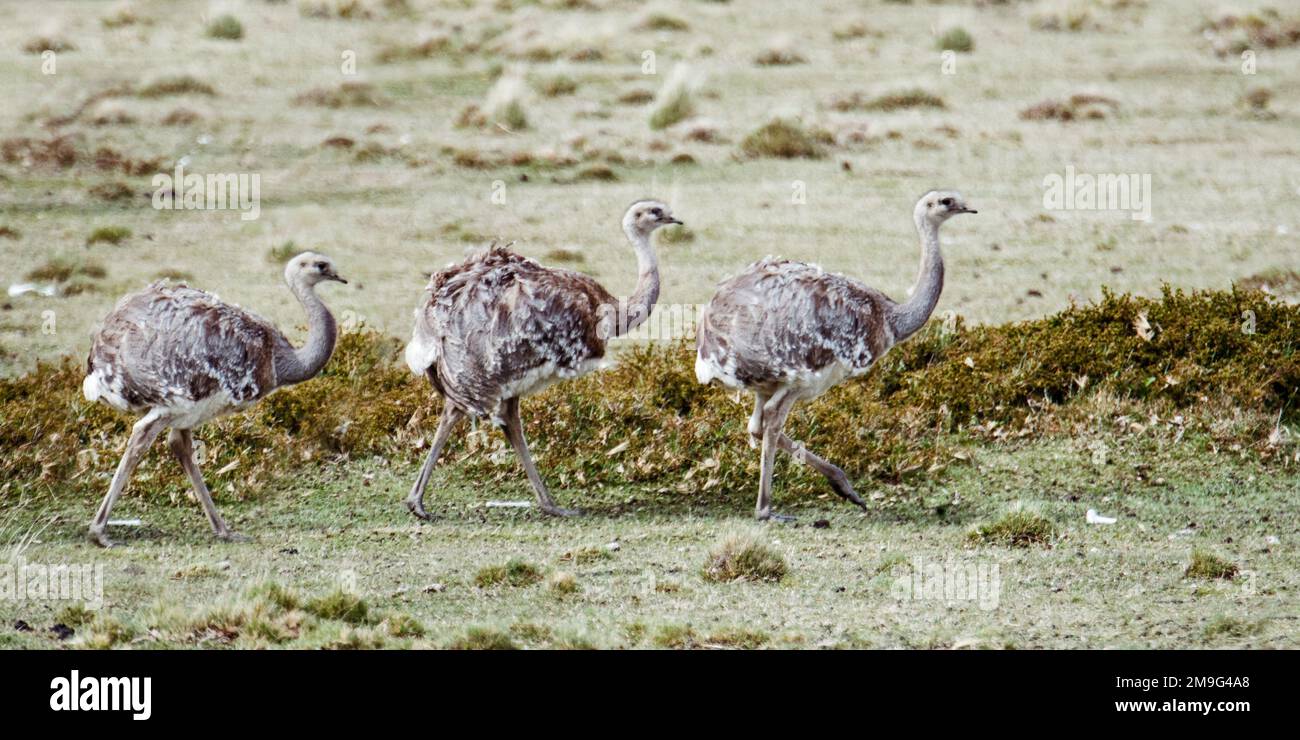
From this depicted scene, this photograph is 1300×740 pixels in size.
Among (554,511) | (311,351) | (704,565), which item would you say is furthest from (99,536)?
(704,565)

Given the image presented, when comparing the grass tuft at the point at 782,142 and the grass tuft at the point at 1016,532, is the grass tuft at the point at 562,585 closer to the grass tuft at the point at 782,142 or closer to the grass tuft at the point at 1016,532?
the grass tuft at the point at 1016,532

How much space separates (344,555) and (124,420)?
260cm

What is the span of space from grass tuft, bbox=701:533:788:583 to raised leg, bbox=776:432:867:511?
133 centimetres

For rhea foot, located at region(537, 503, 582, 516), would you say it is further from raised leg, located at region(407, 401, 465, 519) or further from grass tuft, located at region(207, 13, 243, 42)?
grass tuft, located at region(207, 13, 243, 42)

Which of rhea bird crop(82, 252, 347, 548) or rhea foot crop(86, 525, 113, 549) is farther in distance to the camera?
rhea foot crop(86, 525, 113, 549)

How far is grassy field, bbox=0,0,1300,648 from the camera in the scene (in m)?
9.95

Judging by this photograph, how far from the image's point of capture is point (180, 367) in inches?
417

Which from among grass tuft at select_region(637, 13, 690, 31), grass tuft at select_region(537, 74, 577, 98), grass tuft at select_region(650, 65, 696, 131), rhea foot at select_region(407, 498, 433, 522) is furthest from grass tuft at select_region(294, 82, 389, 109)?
rhea foot at select_region(407, 498, 433, 522)

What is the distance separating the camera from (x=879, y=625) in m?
9.59

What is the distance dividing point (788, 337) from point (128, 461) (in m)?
3.87

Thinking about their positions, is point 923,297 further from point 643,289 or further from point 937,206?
point 643,289

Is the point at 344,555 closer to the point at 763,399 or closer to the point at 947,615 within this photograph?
the point at 763,399

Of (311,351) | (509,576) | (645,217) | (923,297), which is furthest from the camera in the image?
(645,217)
